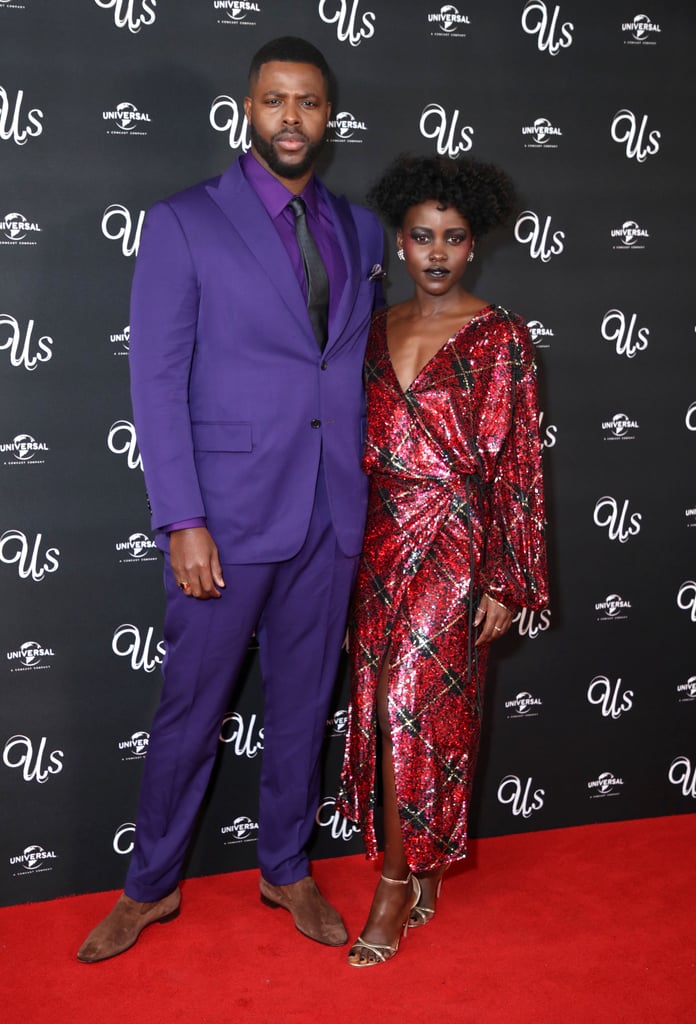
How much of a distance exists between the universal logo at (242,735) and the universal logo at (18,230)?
140 centimetres

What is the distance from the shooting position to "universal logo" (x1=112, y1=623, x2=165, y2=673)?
2.90m

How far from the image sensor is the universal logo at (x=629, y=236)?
3.18m

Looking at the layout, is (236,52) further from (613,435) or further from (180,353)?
(613,435)

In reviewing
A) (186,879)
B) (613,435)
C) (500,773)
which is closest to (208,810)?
(186,879)

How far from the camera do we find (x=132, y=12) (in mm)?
2705

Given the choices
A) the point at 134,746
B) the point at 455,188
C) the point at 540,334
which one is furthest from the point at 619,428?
the point at 134,746

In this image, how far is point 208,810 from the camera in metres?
3.06

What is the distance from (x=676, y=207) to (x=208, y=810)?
7.45 ft

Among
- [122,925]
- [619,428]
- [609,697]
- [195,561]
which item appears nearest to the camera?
[195,561]

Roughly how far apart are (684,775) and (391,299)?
181 cm

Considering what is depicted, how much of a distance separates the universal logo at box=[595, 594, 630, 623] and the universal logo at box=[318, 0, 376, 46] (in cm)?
179

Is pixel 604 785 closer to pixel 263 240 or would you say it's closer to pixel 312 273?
pixel 312 273

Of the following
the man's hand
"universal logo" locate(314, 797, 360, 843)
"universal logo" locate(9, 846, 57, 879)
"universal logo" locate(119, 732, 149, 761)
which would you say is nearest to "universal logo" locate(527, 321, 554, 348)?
the man's hand

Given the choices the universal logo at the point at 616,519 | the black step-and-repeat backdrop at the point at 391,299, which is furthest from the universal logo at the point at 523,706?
the universal logo at the point at 616,519
